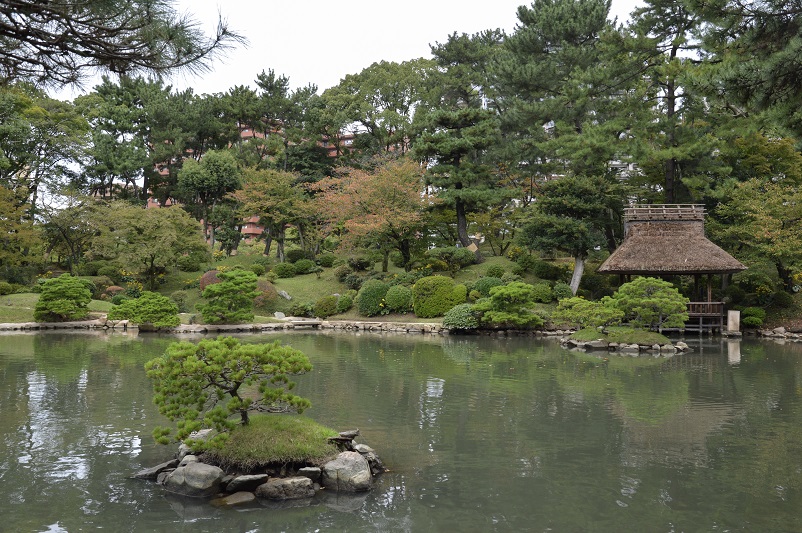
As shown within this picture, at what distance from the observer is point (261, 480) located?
245 inches

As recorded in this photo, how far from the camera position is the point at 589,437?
8.27 metres

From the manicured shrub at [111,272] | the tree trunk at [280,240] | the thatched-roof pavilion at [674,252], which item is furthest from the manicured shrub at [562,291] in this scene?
the manicured shrub at [111,272]

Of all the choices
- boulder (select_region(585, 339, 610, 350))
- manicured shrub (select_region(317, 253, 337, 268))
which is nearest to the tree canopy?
boulder (select_region(585, 339, 610, 350))

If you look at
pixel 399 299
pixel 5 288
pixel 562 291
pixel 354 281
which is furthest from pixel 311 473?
pixel 5 288

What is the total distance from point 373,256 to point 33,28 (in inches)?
976

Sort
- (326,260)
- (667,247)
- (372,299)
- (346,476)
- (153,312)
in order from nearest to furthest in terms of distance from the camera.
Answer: (346,476) < (667,247) < (153,312) < (372,299) < (326,260)

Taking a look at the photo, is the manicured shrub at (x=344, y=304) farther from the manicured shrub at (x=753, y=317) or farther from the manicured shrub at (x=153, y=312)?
the manicured shrub at (x=753, y=317)

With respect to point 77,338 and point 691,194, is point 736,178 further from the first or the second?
point 77,338

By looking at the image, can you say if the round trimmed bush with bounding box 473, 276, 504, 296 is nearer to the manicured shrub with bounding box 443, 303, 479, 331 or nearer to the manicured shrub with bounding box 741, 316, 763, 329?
the manicured shrub with bounding box 443, 303, 479, 331

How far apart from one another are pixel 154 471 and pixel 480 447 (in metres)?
3.87

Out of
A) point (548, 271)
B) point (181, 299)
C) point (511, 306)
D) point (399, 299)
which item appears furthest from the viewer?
point (181, 299)

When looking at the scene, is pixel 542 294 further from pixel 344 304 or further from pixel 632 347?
pixel 344 304

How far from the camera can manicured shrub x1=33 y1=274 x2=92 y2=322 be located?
2241 centimetres

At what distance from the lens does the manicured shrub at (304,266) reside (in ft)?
101
